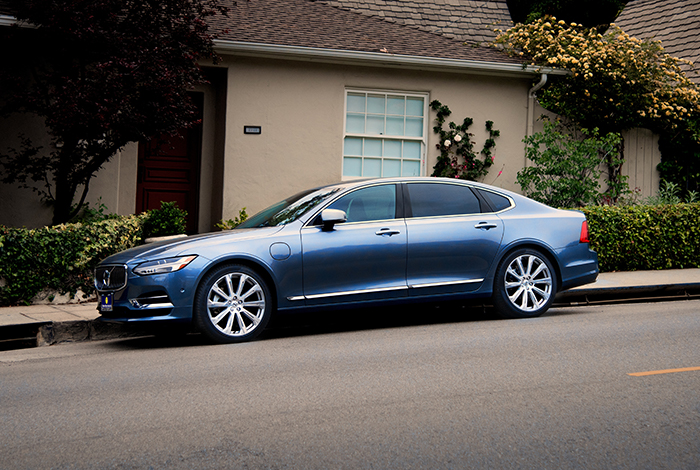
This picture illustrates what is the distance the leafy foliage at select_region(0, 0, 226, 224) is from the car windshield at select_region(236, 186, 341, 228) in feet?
9.83

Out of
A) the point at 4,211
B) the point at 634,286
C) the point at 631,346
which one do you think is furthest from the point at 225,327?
the point at 4,211

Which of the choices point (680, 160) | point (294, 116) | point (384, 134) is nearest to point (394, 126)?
point (384, 134)

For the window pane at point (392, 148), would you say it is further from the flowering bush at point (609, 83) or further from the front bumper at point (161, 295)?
the front bumper at point (161, 295)

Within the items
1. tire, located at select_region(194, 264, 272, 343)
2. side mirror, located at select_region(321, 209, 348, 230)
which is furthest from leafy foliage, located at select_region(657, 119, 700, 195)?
tire, located at select_region(194, 264, 272, 343)

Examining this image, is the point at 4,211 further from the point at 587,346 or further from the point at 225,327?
the point at 587,346

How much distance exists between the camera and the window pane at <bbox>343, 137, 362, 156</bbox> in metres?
13.4

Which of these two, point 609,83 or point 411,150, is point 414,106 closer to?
point 411,150

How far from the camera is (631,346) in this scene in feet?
20.6

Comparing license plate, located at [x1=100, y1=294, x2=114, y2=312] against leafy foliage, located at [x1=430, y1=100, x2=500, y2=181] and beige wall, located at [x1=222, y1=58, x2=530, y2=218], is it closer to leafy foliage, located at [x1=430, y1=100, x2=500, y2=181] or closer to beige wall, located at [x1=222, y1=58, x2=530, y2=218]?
beige wall, located at [x1=222, y1=58, x2=530, y2=218]

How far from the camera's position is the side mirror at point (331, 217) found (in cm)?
694

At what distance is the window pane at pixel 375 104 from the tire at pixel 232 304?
733cm

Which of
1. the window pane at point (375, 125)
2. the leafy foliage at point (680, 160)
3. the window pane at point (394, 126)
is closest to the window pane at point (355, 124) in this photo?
the window pane at point (375, 125)

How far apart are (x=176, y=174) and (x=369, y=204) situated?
706 cm

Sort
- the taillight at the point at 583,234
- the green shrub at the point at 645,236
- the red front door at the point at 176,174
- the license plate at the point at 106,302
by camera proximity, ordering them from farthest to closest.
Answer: the red front door at the point at 176,174 < the green shrub at the point at 645,236 < the taillight at the point at 583,234 < the license plate at the point at 106,302
